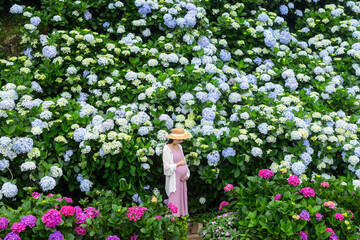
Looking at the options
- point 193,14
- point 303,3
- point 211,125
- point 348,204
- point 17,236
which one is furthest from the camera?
point 303,3

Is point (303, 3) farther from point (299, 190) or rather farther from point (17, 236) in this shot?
point (17, 236)

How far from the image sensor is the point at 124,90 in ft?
20.5

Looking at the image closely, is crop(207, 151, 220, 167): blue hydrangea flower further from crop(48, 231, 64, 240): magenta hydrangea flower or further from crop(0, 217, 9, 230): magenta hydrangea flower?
crop(0, 217, 9, 230): magenta hydrangea flower

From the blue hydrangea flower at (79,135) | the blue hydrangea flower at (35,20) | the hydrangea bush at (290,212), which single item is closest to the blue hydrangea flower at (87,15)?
the blue hydrangea flower at (35,20)

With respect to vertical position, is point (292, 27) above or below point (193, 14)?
below

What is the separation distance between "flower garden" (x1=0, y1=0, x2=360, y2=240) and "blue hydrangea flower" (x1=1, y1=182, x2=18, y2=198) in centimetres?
2

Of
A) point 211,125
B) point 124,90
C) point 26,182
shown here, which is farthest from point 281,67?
point 26,182

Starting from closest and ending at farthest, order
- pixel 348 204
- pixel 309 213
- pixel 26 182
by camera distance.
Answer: pixel 309 213, pixel 348 204, pixel 26 182

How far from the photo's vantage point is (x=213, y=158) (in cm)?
532

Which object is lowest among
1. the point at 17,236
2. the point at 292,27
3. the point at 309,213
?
the point at 292,27

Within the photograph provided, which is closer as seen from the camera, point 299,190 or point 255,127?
point 299,190

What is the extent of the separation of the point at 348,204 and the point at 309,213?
72cm

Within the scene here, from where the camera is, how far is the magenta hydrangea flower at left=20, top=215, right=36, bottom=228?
11.6 ft

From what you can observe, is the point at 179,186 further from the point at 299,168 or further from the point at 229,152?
the point at 299,168
